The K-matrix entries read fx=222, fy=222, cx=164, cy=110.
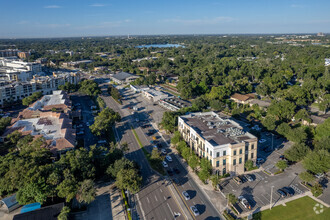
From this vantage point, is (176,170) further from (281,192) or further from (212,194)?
(281,192)

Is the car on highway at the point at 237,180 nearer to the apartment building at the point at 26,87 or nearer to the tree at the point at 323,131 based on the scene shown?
the tree at the point at 323,131

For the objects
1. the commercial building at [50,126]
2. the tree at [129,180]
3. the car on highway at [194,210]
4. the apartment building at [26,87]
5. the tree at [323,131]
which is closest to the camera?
the car on highway at [194,210]

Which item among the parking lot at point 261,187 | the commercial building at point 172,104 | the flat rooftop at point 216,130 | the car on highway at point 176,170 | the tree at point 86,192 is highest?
the flat rooftop at point 216,130

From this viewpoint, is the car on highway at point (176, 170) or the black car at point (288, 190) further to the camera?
the car on highway at point (176, 170)

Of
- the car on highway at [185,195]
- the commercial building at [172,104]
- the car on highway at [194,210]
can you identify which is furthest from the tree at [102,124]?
the car on highway at [194,210]

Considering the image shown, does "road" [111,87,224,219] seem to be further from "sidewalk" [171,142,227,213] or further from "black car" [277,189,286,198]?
"black car" [277,189,286,198]

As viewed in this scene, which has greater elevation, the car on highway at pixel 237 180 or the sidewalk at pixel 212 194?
the car on highway at pixel 237 180

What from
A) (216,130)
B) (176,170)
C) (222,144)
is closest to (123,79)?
(216,130)

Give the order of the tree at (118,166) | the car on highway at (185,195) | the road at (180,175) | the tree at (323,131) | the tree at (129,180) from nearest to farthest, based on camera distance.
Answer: the road at (180,175) → the tree at (129,180) → the car on highway at (185,195) → the tree at (118,166) → the tree at (323,131)

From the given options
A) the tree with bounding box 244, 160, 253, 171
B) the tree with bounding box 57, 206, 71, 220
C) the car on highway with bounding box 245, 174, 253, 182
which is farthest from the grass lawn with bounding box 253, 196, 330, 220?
the tree with bounding box 57, 206, 71, 220
